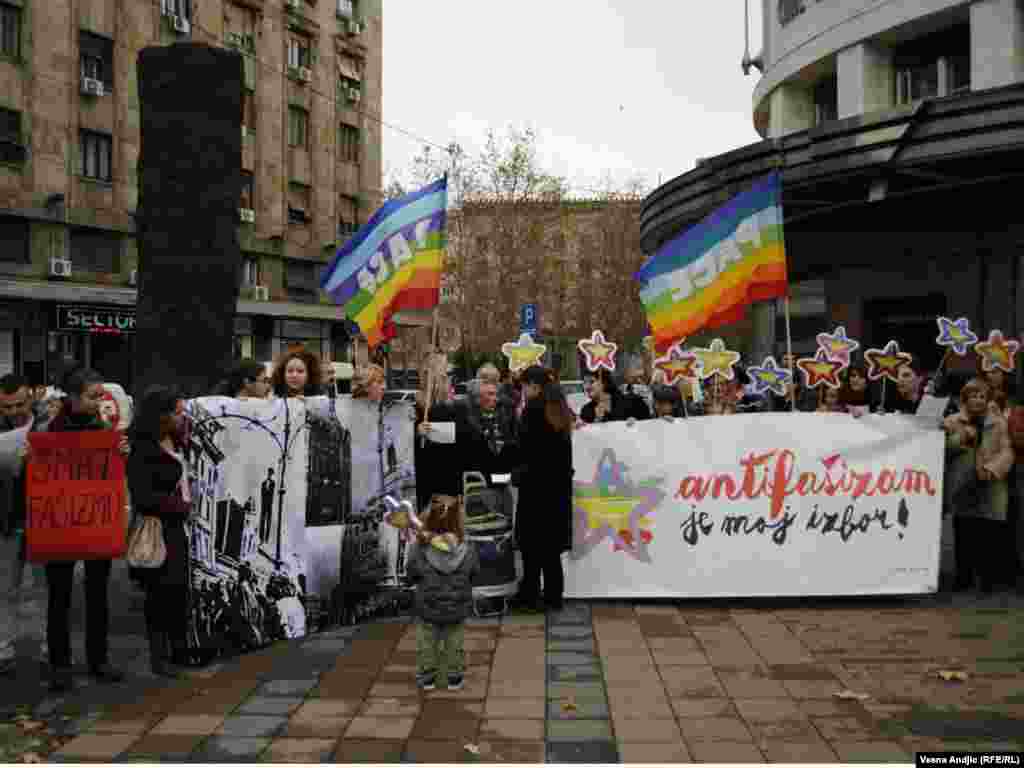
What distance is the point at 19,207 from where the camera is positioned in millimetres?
29391

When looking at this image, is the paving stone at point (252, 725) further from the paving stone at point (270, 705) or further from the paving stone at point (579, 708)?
the paving stone at point (579, 708)

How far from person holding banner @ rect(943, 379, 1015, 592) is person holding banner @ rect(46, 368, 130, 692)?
6.02 metres

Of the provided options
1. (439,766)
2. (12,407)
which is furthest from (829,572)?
(12,407)

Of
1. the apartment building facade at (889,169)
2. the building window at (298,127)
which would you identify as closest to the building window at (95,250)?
the building window at (298,127)

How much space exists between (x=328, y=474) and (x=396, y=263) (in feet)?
5.32

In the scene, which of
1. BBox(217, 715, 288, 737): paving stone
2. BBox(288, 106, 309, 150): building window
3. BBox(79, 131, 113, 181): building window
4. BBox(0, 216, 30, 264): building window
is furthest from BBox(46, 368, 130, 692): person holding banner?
BBox(288, 106, 309, 150): building window

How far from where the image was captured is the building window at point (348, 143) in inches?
1714

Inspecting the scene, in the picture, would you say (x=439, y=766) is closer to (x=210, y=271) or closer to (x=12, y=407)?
(x=12, y=407)

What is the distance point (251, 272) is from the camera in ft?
128

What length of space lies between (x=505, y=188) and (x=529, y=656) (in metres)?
32.7

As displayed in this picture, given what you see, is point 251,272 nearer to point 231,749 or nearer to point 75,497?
point 75,497

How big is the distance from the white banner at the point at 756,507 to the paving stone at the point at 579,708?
8.12ft

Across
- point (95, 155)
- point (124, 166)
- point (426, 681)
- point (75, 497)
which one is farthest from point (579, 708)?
point (124, 166)

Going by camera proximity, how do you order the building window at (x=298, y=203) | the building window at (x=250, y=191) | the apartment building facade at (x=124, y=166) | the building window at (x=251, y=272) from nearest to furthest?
the apartment building facade at (x=124, y=166) < the building window at (x=250, y=191) < the building window at (x=251, y=272) < the building window at (x=298, y=203)
